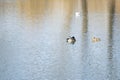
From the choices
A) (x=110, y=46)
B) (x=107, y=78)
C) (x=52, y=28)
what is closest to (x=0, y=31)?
(x=52, y=28)

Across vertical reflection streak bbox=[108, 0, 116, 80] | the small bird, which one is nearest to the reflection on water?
vertical reflection streak bbox=[108, 0, 116, 80]

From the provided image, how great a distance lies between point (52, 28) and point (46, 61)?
18.4 feet

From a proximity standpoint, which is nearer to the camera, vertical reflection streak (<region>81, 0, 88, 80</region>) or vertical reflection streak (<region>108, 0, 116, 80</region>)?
vertical reflection streak (<region>108, 0, 116, 80</region>)

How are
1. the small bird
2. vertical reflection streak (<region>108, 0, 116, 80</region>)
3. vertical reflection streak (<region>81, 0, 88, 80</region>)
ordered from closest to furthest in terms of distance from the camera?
vertical reflection streak (<region>108, 0, 116, 80</region>) → vertical reflection streak (<region>81, 0, 88, 80</region>) → the small bird

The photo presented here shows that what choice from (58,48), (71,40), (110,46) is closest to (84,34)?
(71,40)

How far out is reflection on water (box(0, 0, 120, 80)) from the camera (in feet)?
32.0

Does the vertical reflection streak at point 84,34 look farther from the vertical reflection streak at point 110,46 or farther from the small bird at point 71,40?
the vertical reflection streak at point 110,46

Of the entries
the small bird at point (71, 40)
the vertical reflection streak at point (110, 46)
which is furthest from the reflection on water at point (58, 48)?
the small bird at point (71, 40)

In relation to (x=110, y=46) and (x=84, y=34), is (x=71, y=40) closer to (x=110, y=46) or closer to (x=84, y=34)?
(x=110, y=46)

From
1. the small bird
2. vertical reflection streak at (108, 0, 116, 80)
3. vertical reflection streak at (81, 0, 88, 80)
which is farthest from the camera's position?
the small bird

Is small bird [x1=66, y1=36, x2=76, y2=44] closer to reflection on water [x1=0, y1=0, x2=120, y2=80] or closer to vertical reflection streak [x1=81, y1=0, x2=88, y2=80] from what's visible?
reflection on water [x1=0, y1=0, x2=120, y2=80]

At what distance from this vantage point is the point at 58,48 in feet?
40.5

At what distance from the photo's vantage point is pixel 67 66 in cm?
1034

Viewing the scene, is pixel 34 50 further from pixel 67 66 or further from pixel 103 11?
pixel 103 11
